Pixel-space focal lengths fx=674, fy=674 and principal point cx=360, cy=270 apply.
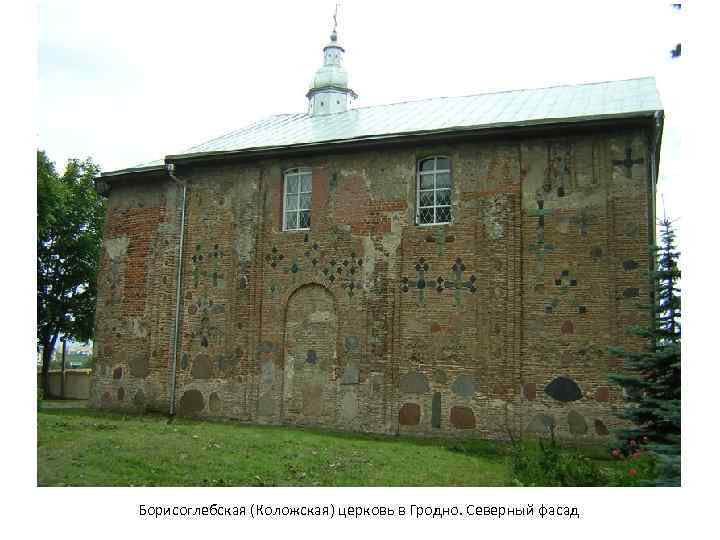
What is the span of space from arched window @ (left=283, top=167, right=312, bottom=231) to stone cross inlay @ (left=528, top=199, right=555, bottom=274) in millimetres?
4991

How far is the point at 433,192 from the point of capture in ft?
46.7

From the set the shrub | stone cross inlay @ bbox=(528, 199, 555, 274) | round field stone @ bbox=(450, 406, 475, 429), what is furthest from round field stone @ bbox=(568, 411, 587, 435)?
the shrub

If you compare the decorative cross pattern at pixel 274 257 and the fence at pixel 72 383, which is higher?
the decorative cross pattern at pixel 274 257

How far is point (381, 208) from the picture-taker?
1446cm

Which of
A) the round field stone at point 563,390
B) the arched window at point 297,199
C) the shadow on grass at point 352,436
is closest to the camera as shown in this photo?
the shadow on grass at point 352,436

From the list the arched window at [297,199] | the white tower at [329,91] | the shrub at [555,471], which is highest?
the white tower at [329,91]

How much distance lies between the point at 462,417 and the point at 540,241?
3.78 m

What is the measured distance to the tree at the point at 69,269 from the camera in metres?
28.3

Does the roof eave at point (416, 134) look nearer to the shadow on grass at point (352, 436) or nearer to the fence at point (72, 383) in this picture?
the shadow on grass at point (352, 436)

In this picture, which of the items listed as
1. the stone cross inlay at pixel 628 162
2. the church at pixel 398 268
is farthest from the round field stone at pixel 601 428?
the stone cross inlay at pixel 628 162

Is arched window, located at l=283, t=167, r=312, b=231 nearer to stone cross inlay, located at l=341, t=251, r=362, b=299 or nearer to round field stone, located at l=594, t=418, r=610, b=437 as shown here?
stone cross inlay, located at l=341, t=251, r=362, b=299

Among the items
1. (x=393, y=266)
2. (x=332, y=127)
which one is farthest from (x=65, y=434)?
(x=332, y=127)

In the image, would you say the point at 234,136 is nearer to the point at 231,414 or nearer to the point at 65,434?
the point at 231,414

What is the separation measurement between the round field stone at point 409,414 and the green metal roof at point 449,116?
562 centimetres
